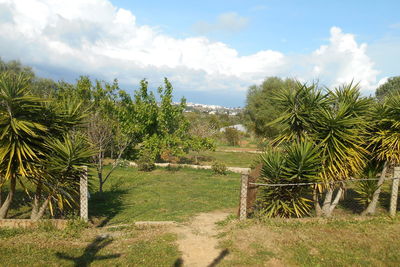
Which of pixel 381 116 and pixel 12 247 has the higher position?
pixel 381 116

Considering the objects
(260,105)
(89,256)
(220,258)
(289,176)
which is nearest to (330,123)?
(289,176)

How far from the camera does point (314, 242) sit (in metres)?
5.59

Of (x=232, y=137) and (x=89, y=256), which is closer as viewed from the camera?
(x=89, y=256)

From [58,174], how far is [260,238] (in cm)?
487

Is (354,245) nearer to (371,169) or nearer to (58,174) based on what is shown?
(371,169)

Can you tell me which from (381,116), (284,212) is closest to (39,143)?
(284,212)

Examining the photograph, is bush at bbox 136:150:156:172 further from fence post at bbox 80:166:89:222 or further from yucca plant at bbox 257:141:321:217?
yucca plant at bbox 257:141:321:217

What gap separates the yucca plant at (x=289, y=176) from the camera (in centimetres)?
671

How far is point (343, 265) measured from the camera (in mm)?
4746

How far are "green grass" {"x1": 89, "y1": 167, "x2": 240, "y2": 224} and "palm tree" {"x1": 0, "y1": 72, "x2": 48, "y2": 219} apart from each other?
5.66 ft

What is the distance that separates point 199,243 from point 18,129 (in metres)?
4.60

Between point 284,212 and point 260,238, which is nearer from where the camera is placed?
point 260,238

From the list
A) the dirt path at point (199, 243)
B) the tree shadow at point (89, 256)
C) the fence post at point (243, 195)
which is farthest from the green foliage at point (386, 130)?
the tree shadow at point (89, 256)

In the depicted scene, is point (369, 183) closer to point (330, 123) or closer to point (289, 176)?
point (330, 123)
